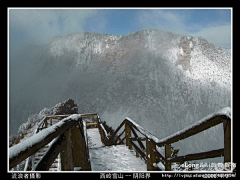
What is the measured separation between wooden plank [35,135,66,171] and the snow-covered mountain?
123ft

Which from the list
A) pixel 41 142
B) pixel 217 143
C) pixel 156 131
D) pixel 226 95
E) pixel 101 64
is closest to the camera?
pixel 41 142

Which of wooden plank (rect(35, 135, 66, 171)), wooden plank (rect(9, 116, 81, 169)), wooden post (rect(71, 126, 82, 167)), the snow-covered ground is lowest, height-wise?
the snow-covered ground

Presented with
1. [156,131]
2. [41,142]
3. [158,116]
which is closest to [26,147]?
[41,142]

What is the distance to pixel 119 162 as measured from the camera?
4.22 meters

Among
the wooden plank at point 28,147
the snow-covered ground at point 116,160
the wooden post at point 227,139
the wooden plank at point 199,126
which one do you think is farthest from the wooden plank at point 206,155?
the snow-covered ground at point 116,160

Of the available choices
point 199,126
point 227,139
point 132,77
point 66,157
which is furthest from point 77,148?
point 132,77

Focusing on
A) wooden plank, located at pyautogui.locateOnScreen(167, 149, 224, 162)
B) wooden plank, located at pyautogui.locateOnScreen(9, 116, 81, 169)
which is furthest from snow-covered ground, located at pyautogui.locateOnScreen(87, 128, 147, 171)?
wooden plank, located at pyautogui.locateOnScreen(9, 116, 81, 169)

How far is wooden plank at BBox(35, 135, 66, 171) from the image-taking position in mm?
1203

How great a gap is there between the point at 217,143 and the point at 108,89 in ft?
96.8

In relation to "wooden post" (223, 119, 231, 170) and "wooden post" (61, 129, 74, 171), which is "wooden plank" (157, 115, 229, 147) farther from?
"wooden post" (61, 129, 74, 171)

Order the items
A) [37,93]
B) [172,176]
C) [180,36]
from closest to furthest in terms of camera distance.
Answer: [172,176] < [37,93] < [180,36]

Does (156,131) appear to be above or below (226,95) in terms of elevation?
below

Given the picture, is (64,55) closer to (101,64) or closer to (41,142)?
(101,64)

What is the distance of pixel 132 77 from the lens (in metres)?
49.6
